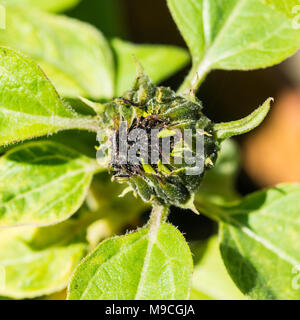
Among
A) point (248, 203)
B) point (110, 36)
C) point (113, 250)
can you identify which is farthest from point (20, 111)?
point (110, 36)

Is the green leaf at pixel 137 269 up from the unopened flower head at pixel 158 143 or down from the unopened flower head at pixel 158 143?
down

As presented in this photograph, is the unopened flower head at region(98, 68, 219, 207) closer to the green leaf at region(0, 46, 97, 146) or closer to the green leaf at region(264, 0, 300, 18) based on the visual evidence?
the green leaf at region(0, 46, 97, 146)

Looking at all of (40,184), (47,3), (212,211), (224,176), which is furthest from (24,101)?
(224,176)

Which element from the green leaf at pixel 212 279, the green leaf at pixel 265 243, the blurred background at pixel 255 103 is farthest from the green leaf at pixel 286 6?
the blurred background at pixel 255 103

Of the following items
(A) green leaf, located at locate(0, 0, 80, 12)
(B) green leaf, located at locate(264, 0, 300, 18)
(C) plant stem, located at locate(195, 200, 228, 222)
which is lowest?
(C) plant stem, located at locate(195, 200, 228, 222)

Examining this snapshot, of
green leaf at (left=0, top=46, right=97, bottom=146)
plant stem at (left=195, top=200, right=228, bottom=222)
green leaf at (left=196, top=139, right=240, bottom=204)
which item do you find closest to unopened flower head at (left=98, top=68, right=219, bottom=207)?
green leaf at (left=0, top=46, right=97, bottom=146)

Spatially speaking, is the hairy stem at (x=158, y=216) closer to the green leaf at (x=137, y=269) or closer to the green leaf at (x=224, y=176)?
the green leaf at (x=137, y=269)
